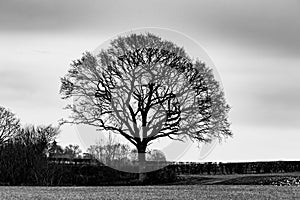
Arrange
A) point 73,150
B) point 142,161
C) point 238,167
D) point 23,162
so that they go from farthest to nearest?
point 73,150, point 238,167, point 142,161, point 23,162

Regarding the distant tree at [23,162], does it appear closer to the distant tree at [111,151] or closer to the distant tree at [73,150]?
the distant tree at [111,151]

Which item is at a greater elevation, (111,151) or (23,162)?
(111,151)

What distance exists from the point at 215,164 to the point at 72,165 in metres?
13.4

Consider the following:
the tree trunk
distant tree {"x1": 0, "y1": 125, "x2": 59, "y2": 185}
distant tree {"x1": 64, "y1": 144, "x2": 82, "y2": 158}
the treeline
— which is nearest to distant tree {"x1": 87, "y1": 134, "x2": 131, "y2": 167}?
the tree trunk

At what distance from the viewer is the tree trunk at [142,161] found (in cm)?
4388

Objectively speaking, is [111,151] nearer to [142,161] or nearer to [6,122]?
[142,161]

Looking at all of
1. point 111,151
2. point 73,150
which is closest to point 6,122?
point 73,150

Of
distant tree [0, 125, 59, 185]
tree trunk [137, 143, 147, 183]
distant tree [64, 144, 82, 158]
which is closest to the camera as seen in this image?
distant tree [0, 125, 59, 185]

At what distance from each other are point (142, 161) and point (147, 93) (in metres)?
4.91

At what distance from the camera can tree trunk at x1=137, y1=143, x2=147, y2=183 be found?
43.9 m

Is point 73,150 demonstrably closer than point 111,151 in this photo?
No

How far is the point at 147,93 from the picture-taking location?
143 feet

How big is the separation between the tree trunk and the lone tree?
75 millimetres

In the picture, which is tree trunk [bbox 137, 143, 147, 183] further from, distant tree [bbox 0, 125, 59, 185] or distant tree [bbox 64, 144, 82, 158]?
distant tree [bbox 64, 144, 82, 158]
